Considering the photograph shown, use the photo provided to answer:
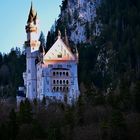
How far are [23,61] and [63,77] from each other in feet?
104

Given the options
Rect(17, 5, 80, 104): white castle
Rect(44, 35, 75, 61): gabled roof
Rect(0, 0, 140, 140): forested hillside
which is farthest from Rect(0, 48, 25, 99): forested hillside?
Rect(44, 35, 75, 61): gabled roof

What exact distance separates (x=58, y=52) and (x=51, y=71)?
2675 mm

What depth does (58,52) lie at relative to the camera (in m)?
89.4

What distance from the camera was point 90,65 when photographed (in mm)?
99188

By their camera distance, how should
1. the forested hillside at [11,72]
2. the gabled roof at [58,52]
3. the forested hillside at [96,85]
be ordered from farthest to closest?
the forested hillside at [11,72] → the gabled roof at [58,52] → the forested hillside at [96,85]

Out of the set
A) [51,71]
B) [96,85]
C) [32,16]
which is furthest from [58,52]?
[32,16]

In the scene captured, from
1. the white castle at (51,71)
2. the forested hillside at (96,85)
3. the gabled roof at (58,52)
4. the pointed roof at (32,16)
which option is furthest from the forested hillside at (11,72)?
the gabled roof at (58,52)

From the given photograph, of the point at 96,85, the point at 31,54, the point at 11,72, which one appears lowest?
the point at 96,85

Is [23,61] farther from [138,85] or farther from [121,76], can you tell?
[138,85]

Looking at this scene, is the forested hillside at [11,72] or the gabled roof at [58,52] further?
the forested hillside at [11,72]

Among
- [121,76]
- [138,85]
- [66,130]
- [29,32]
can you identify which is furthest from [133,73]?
[66,130]

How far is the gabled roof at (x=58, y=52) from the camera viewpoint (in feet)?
293

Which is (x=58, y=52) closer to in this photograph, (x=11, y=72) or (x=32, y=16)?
(x=32, y=16)

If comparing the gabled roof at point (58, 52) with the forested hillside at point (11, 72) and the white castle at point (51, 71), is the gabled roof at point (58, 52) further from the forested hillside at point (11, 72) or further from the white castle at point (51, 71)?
the forested hillside at point (11, 72)
